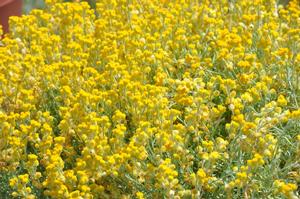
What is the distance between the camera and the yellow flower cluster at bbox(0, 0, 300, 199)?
8.50 ft

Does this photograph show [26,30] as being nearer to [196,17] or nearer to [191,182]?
[196,17]

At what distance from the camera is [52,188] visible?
2.64 metres

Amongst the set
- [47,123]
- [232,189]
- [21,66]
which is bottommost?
[232,189]

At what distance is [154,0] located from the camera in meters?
3.88

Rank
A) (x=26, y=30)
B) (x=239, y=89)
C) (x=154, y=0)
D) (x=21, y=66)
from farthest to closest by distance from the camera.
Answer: (x=154, y=0), (x=26, y=30), (x=21, y=66), (x=239, y=89)

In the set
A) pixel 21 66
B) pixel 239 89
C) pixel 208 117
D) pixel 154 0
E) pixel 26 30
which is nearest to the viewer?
pixel 208 117

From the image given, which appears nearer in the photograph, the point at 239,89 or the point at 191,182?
the point at 191,182

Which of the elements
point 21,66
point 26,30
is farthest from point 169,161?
point 26,30

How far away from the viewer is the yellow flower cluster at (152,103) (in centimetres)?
259

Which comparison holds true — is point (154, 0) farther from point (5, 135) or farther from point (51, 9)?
point (5, 135)

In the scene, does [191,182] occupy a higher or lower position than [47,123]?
lower

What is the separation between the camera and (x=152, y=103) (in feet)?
9.13

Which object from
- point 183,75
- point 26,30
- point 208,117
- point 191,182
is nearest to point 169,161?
point 191,182

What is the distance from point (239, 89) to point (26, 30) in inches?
45.7
